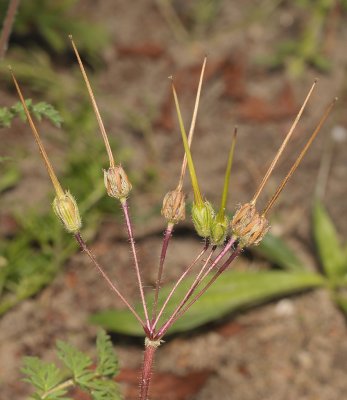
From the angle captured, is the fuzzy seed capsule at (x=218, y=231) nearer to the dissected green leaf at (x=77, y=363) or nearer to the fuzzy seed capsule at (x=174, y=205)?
the fuzzy seed capsule at (x=174, y=205)

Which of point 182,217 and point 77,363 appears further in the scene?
point 77,363

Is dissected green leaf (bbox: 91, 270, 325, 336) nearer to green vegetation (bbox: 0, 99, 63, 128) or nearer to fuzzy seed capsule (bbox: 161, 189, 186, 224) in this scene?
green vegetation (bbox: 0, 99, 63, 128)

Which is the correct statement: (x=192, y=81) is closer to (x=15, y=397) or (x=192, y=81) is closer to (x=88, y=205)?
(x=88, y=205)

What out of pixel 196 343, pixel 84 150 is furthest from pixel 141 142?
pixel 196 343

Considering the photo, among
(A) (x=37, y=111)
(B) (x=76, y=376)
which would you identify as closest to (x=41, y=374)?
(B) (x=76, y=376)

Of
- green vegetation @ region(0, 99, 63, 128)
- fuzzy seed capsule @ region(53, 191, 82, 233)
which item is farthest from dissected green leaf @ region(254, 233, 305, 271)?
fuzzy seed capsule @ region(53, 191, 82, 233)

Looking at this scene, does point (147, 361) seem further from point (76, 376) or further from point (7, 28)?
point (7, 28)

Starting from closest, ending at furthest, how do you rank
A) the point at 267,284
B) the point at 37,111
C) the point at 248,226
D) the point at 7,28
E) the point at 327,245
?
the point at 248,226
the point at 37,111
the point at 7,28
the point at 267,284
the point at 327,245
